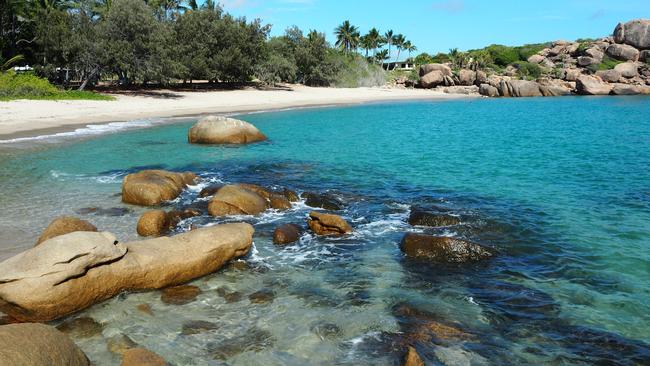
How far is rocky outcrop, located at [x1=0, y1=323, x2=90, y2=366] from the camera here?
4.70m

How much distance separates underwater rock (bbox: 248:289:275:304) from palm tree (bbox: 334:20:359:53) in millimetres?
103658

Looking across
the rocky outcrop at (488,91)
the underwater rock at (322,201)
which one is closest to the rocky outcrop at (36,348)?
the underwater rock at (322,201)

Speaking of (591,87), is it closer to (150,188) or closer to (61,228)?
(150,188)

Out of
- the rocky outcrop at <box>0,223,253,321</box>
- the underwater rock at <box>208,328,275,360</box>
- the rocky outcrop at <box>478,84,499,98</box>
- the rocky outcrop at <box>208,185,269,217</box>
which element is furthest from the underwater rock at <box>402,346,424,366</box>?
the rocky outcrop at <box>478,84,499,98</box>

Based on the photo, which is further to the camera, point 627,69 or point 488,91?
point 627,69

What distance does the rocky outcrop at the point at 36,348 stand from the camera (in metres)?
4.70

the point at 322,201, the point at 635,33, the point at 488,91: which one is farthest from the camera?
the point at 635,33

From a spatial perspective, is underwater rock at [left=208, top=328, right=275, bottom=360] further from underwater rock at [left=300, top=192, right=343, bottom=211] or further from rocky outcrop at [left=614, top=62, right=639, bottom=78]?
rocky outcrop at [left=614, top=62, right=639, bottom=78]

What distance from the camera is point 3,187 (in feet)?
49.8

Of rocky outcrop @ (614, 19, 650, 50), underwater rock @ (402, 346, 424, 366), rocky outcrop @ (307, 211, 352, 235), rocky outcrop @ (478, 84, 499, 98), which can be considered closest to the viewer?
underwater rock @ (402, 346, 424, 366)

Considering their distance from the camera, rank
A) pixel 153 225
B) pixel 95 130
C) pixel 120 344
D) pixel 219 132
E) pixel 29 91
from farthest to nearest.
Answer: pixel 29 91 → pixel 95 130 → pixel 219 132 → pixel 153 225 → pixel 120 344

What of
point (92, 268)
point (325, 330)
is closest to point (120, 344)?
point (92, 268)

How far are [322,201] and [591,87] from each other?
80865mm

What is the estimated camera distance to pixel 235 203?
1280 cm
